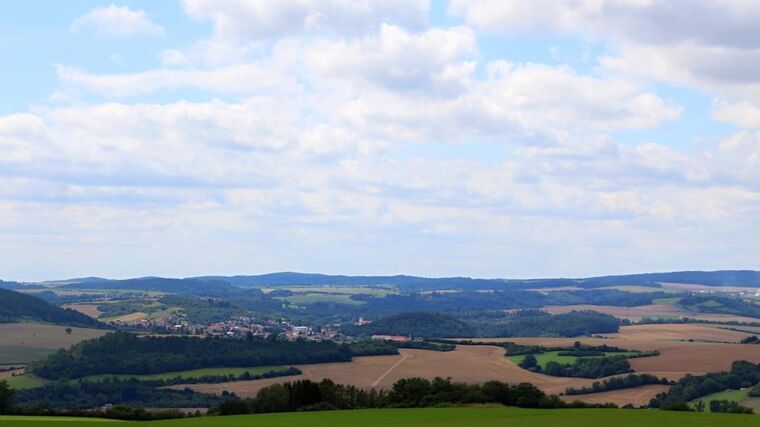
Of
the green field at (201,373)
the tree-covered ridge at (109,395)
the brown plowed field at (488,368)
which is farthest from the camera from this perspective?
the green field at (201,373)

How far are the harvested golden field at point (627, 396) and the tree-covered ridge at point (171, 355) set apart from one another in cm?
5604

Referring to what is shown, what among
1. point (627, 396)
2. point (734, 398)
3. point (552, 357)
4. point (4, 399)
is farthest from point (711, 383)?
point (4, 399)

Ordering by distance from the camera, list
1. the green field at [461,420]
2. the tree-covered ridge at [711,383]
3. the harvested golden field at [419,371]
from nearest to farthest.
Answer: the green field at [461,420], the tree-covered ridge at [711,383], the harvested golden field at [419,371]

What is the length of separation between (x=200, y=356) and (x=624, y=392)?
7148 cm

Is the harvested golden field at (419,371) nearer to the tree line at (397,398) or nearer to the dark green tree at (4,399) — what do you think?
the tree line at (397,398)

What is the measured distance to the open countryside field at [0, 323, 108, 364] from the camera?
161375 millimetres

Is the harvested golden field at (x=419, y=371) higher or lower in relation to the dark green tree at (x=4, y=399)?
lower

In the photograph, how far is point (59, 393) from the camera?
412ft

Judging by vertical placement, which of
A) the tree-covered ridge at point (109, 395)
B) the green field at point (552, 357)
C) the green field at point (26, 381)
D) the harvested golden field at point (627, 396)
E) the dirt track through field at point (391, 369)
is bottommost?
the tree-covered ridge at point (109, 395)

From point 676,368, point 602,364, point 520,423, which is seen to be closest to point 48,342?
point 602,364

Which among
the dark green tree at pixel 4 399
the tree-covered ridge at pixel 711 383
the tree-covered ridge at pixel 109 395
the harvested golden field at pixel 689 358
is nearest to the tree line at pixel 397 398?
the dark green tree at pixel 4 399

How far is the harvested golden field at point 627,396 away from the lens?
106188mm

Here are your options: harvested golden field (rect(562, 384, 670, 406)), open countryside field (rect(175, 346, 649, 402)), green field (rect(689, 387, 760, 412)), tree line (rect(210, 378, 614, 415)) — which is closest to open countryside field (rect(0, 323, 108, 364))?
open countryside field (rect(175, 346, 649, 402))

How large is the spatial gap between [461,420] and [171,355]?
9565cm
